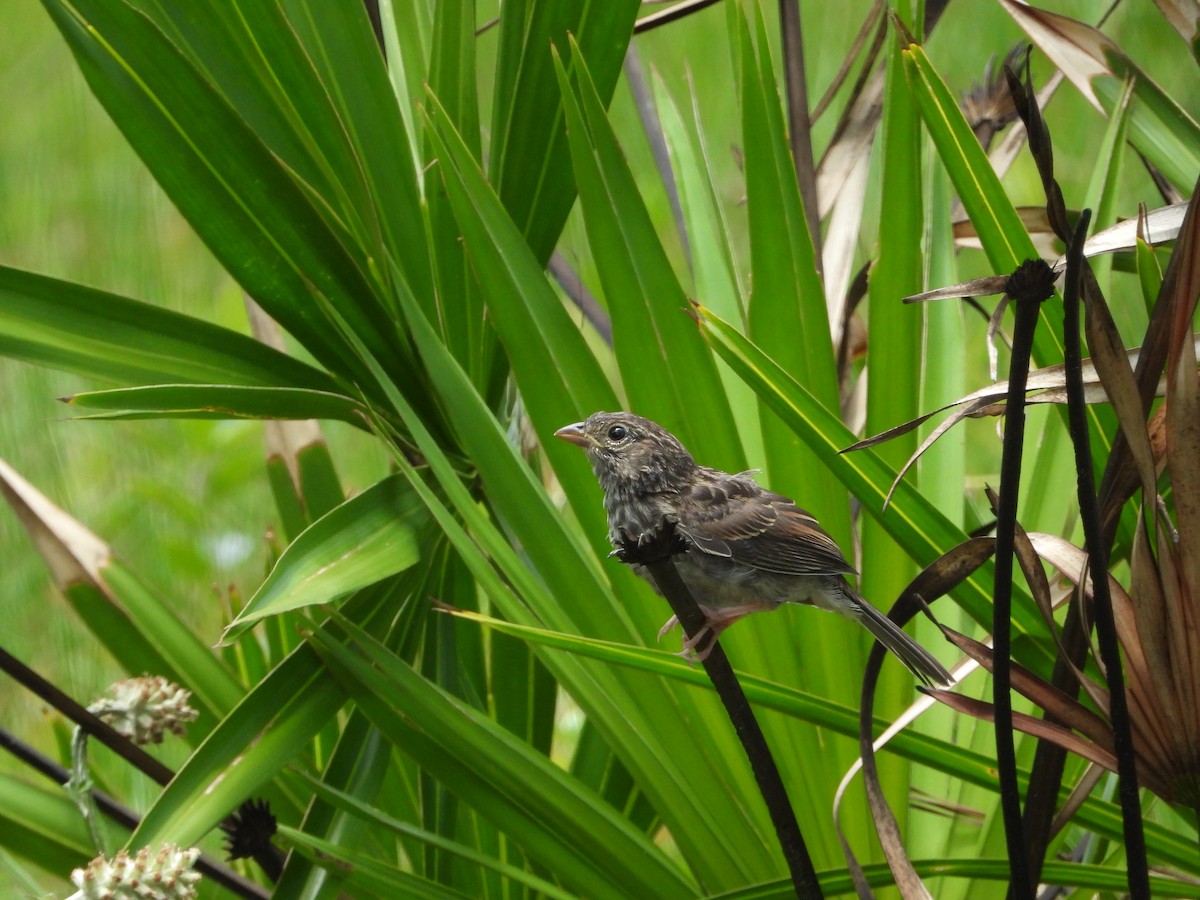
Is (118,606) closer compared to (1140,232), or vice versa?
(1140,232)

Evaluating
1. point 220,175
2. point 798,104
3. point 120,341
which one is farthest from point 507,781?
point 798,104

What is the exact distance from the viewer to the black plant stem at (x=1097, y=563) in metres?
1.02

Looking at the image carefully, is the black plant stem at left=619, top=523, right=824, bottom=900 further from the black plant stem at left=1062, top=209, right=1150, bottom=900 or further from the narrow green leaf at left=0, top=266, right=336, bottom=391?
the narrow green leaf at left=0, top=266, right=336, bottom=391

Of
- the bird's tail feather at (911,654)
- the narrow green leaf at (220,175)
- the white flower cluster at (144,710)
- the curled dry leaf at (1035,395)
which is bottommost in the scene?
the white flower cluster at (144,710)

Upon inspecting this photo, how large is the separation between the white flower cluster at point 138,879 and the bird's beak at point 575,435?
2.39 feet

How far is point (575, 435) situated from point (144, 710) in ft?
2.53

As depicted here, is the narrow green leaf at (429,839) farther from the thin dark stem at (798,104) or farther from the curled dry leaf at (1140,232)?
the thin dark stem at (798,104)

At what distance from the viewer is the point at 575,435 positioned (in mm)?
1732

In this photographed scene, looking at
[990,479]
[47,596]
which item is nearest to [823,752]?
[990,479]

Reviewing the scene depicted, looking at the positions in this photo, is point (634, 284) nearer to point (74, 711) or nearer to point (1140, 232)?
point (1140, 232)

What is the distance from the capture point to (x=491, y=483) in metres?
1.78

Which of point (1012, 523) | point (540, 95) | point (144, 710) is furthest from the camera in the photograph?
point (540, 95)

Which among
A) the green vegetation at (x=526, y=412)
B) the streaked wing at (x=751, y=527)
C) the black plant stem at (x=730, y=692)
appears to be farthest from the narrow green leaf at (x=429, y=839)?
the black plant stem at (x=730, y=692)

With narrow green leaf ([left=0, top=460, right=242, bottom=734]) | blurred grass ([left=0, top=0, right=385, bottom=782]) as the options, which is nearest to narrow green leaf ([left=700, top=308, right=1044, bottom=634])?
narrow green leaf ([left=0, top=460, right=242, bottom=734])
